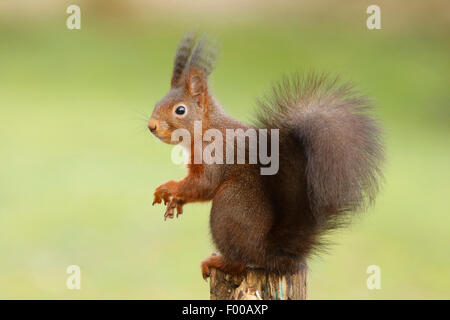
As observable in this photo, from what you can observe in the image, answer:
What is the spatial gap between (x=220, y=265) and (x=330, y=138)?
460 millimetres

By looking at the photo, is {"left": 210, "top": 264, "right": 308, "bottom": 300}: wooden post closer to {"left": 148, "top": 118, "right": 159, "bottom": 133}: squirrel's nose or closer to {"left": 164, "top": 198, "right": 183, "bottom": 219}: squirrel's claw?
{"left": 164, "top": 198, "right": 183, "bottom": 219}: squirrel's claw

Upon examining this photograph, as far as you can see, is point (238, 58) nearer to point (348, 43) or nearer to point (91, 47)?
point (348, 43)

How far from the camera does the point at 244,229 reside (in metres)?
1.75

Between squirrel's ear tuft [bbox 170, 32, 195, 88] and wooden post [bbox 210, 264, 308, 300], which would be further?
wooden post [bbox 210, 264, 308, 300]

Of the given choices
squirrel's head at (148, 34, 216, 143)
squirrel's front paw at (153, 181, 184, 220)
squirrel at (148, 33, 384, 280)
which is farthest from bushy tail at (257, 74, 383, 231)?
squirrel's front paw at (153, 181, 184, 220)

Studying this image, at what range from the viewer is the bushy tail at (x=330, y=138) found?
5.45ft

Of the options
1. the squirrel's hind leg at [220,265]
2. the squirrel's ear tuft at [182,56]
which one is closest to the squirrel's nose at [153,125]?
the squirrel's ear tuft at [182,56]

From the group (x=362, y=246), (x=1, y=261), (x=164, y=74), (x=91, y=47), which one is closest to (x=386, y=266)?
(x=362, y=246)

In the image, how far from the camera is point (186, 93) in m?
1.77

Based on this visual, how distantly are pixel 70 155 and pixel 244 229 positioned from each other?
4841 mm

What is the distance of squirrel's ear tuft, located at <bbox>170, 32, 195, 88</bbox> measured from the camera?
172 cm

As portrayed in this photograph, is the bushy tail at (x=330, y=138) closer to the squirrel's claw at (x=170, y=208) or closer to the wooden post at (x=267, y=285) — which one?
the wooden post at (x=267, y=285)

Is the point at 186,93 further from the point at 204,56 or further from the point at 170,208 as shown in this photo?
the point at 170,208

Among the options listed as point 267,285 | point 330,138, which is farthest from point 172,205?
point 330,138
